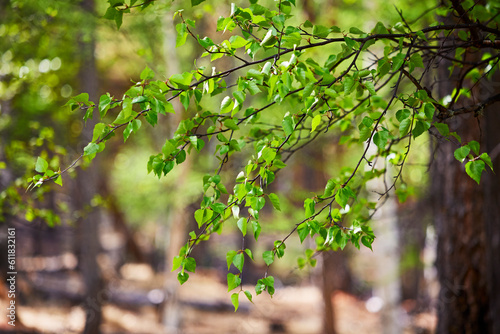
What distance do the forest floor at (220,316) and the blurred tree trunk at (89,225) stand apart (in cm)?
169

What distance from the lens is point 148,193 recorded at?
9.35 meters

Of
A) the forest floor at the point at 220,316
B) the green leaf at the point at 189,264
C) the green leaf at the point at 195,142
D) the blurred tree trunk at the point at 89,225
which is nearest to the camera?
the green leaf at the point at 195,142

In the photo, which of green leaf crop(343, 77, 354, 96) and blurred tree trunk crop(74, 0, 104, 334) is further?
blurred tree trunk crop(74, 0, 104, 334)

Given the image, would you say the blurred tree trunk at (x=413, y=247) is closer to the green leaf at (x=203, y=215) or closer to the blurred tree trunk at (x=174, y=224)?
the blurred tree trunk at (x=174, y=224)

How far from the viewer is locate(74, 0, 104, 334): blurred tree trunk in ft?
23.3

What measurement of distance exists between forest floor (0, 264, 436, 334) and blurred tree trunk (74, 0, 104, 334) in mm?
1687

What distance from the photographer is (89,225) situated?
7.34 metres

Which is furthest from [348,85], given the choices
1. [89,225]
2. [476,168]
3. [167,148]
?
[89,225]

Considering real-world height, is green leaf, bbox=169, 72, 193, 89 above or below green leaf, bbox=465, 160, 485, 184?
above

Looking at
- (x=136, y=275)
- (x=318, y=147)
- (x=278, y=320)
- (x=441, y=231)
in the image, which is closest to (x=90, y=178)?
(x=318, y=147)

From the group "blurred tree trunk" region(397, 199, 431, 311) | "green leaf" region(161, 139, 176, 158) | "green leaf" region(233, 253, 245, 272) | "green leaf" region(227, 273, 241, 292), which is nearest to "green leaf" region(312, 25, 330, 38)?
"green leaf" region(161, 139, 176, 158)

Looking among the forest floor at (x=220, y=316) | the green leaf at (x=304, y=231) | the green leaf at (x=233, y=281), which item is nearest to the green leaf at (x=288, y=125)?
the green leaf at (x=304, y=231)

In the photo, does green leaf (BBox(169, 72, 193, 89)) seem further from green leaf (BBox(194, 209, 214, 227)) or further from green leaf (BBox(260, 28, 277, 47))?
green leaf (BBox(194, 209, 214, 227))

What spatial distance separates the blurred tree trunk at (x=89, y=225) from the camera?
711 centimetres
